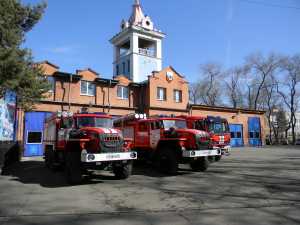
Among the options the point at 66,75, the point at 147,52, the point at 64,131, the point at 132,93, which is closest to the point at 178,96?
the point at 132,93

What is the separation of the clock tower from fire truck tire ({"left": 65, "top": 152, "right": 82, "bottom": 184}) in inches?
1383

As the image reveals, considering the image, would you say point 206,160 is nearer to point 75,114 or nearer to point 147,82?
point 75,114

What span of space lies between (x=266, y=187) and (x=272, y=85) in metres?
56.8

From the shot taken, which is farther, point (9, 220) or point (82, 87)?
point (82, 87)

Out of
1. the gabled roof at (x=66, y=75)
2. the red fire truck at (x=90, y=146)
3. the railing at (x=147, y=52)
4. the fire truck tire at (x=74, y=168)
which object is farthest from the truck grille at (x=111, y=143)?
the railing at (x=147, y=52)

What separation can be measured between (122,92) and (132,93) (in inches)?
45.6

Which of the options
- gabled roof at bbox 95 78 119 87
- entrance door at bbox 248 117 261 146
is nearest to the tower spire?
gabled roof at bbox 95 78 119 87

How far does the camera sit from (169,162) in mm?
14578

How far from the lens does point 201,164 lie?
1545cm

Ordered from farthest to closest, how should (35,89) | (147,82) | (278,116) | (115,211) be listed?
(278,116) < (147,82) < (35,89) < (115,211)

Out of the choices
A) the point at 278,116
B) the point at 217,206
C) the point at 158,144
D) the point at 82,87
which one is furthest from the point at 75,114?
the point at 278,116

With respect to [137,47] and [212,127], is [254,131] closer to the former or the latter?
[137,47]

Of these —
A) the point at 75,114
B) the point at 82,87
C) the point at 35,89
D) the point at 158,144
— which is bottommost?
the point at 158,144

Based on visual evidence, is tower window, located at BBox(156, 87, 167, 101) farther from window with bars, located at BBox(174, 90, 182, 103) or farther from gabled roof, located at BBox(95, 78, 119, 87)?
gabled roof, located at BBox(95, 78, 119, 87)
